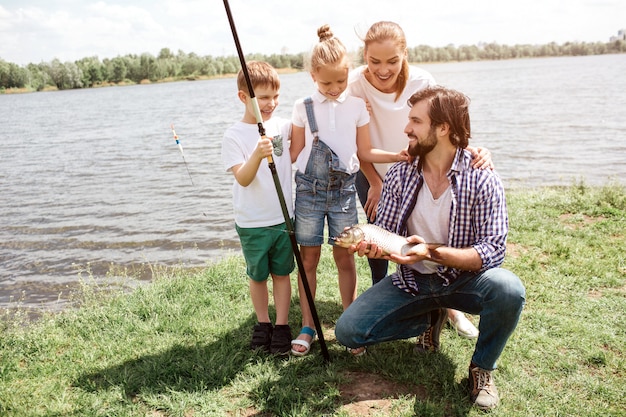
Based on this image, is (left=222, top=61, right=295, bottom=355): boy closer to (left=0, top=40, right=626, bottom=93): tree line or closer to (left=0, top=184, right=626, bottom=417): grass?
(left=0, top=184, right=626, bottom=417): grass

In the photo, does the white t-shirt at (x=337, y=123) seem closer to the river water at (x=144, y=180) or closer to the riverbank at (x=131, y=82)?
the river water at (x=144, y=180)

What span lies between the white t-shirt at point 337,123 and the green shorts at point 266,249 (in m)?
0.53

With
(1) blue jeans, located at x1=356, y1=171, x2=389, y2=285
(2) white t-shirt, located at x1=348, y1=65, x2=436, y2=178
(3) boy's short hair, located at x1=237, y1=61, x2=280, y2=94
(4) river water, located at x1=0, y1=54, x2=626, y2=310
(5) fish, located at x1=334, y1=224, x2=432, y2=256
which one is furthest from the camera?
(4) river water, located at x1=0, y1=54, x2=626, y2=310

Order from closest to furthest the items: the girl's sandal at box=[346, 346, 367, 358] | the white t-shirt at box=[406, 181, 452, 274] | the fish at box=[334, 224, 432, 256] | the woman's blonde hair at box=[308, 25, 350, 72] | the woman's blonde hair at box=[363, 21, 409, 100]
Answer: the fish at box=[334, 224, 432, 256] → the white t-shirt at box=[406, 181, 452, 274] → the woman's blonde hair at box=[308, 25, 350, 72] → the woman's blonde hair at box=[363, 21, 409, 100] → the girl's sandal at box=[346, 346, 367, 358]

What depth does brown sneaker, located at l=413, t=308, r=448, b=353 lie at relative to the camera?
3.88 m

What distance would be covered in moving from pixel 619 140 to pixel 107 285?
1556cm

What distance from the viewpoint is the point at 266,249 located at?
399 centimetres

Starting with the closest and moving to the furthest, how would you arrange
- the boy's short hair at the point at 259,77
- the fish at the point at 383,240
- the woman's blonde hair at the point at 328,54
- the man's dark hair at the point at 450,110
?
the fish at the point at 383,240 < the man's dark hair at the point at 450,110 < the woman's blonde hair at the point at 328,54 < the boy's short hair at the point at 259,77

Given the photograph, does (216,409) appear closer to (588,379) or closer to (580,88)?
(588,379)

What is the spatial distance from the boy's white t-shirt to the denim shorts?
7.0 inches

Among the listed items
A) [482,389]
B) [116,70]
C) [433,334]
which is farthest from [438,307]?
[116,70]

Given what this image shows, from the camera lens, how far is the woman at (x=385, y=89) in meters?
3.73

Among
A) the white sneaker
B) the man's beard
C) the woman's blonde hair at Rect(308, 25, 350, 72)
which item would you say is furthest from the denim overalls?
the white sneaker

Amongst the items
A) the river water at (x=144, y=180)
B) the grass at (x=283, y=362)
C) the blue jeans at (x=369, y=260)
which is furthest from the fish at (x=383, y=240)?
the river water at (x=144, y=180)
